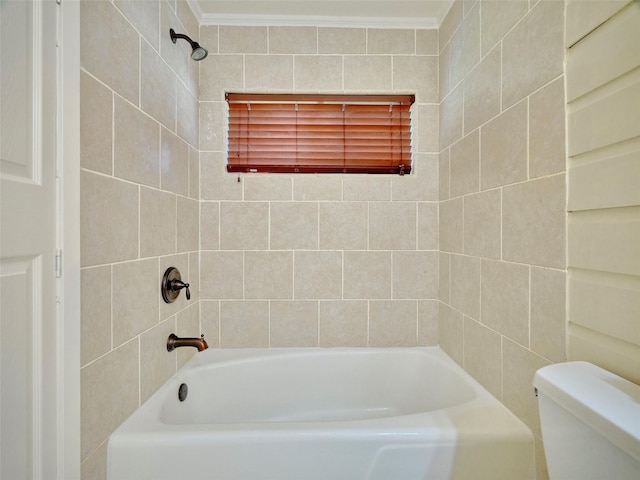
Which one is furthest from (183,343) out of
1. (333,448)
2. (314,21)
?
(314,21)

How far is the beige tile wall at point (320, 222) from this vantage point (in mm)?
1680

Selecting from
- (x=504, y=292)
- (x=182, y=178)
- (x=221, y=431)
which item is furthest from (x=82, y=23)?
(x=504, y=292)

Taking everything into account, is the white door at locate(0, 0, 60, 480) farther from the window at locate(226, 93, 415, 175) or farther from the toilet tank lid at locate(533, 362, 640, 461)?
the toilet tank lid at locate(533, 362, 640, 461)

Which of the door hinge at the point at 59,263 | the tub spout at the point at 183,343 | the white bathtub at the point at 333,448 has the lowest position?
the white bathtub at the point at 333,448

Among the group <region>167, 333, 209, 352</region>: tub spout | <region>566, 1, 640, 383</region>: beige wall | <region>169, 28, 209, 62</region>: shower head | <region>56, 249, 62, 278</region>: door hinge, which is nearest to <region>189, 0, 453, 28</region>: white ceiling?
<region>169, 28, 209, 62</region>: shower head

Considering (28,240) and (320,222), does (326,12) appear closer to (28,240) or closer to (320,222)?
(320,222)

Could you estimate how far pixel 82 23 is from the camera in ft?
2.69

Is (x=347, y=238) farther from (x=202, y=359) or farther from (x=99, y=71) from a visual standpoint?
(x=99, y=71)

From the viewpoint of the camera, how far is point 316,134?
1716 millimetres

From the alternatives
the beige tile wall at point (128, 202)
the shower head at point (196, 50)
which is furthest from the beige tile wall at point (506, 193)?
the beige tile wall at point (128, 202)

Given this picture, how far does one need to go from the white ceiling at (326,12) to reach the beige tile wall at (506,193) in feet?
0.50

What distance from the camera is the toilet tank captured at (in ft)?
1.64

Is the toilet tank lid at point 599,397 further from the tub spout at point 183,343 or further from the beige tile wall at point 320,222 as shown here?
the tub spout at point 183,343

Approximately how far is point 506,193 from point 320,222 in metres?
0.91
